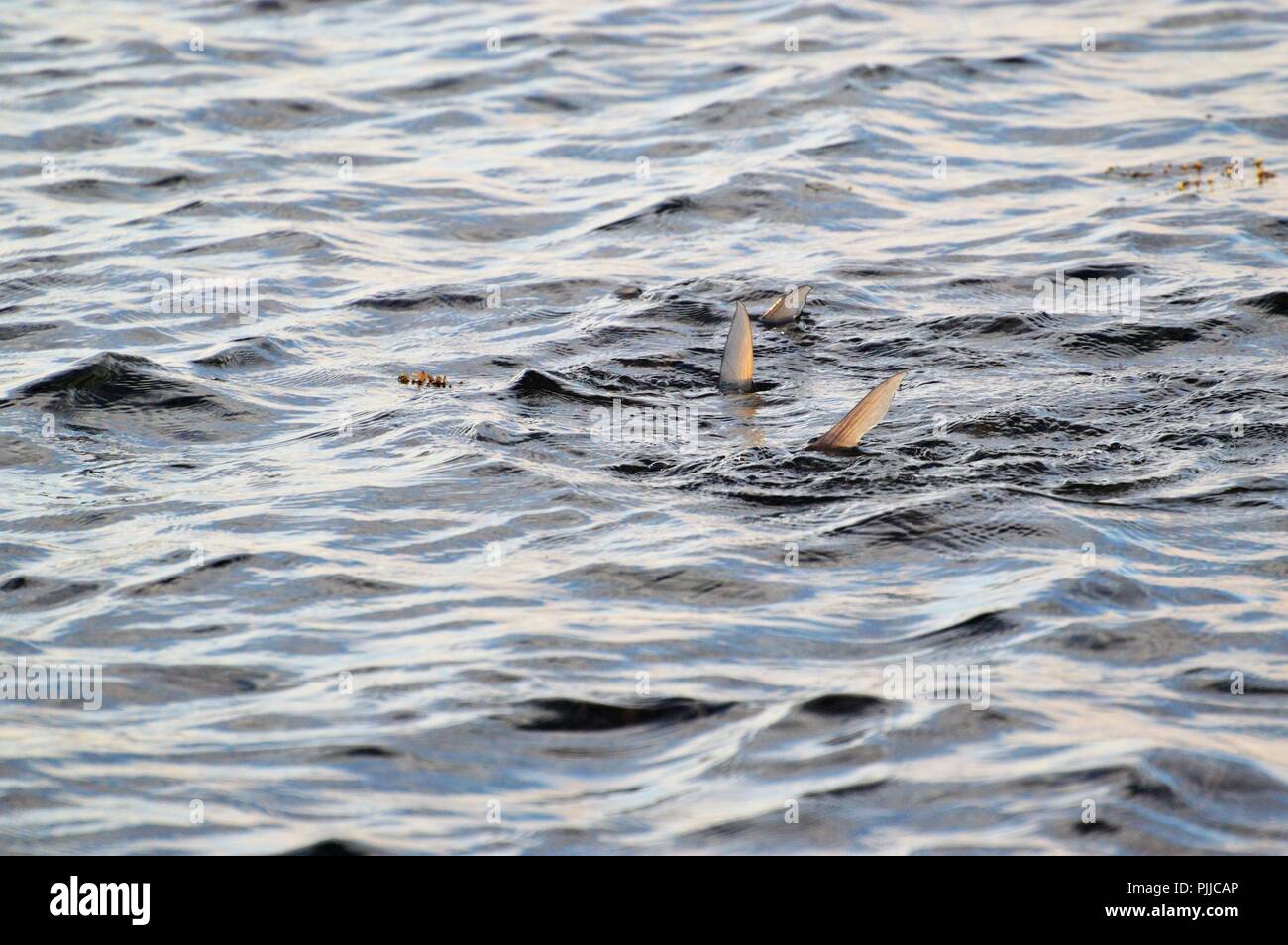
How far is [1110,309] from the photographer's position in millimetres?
9859

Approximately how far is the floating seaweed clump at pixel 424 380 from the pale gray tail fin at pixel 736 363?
1506 mm

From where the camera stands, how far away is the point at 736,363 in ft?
28.2

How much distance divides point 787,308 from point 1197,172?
15.3 ft

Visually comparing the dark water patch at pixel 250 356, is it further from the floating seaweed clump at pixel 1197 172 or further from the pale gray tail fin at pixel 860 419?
the floating seaweed clump at pixel 1197 172

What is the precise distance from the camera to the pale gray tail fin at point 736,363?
838cm

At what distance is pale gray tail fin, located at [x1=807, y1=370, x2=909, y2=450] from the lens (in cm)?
721

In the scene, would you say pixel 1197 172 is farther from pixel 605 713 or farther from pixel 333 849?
pixel 333 849

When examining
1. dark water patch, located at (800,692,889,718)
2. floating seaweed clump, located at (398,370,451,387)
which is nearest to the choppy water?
dark water patch, located at (800,692,889,718)

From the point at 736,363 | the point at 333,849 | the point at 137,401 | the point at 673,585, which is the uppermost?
the point at 736,363

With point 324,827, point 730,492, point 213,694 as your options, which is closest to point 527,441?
point 730,492

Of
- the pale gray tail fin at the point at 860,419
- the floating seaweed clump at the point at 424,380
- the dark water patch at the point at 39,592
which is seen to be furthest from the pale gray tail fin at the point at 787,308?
the dark water patch at the point at 39,592

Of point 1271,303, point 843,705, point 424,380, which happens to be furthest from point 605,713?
point 1271,303

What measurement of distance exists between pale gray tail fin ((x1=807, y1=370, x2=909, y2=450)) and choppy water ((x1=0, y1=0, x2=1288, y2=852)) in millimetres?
131

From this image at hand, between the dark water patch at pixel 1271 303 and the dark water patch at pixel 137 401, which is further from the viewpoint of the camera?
the dark water patch at pixel 1271 303
